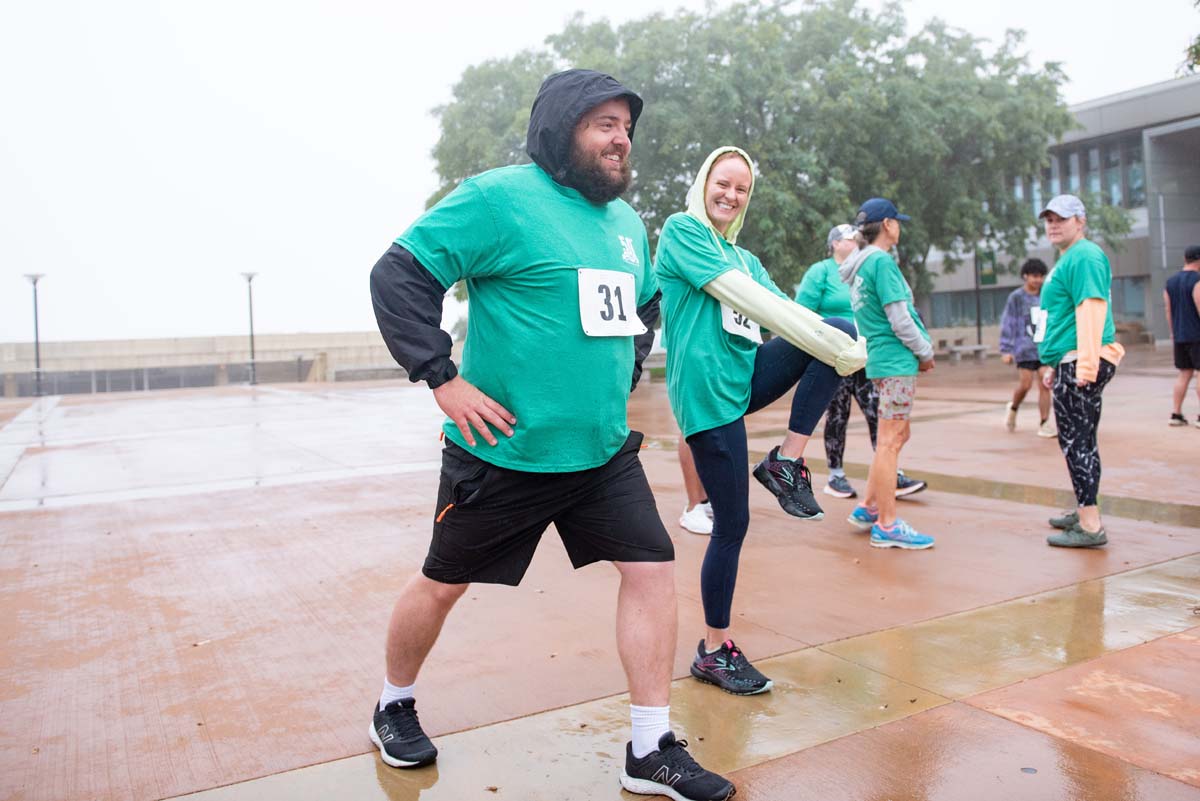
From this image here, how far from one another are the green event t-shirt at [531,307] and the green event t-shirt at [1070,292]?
3.32m

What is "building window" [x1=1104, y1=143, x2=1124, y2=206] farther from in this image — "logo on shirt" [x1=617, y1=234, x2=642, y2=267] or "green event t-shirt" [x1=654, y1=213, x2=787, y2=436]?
"logo on shirt" [x1=617, y1=234, x2=642, y2=267]

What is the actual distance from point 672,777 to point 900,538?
3.13 meters

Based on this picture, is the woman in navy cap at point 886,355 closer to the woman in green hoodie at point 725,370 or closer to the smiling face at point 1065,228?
the smiling face at point 1065,228

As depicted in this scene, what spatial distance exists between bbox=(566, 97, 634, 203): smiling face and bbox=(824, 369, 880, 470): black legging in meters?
4.47

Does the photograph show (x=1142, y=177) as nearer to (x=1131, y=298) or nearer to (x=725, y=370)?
(x=1131, y=298)

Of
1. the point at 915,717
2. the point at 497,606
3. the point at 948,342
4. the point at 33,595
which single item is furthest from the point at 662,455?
the point at 948,342

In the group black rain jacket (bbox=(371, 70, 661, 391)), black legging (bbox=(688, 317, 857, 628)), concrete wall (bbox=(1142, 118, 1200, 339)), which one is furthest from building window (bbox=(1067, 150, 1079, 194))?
black rain jacket (bbox=(371, 70, 661, 391))

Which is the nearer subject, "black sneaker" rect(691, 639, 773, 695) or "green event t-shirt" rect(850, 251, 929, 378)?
"black sneaker" rect(691, 639, 773, 695)

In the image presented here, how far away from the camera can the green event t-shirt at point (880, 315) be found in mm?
5297

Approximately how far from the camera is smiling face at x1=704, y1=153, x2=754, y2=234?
355 centimetres

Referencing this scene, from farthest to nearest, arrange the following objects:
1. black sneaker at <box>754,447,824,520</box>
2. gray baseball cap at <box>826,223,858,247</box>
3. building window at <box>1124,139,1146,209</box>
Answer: building window at <box>1124,139,1146,209</box> < gray baseball cap at <box>826,223,858,247</box> < black sneaker at <box>754,447,824,520</box>

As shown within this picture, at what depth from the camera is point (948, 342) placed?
112ft

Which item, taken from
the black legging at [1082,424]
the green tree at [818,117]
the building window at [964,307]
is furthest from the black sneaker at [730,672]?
the building window at [964,307]

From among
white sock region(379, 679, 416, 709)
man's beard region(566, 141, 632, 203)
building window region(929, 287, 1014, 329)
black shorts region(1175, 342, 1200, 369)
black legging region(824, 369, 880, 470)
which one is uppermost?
building window region(929, 287, 1014, 329)
